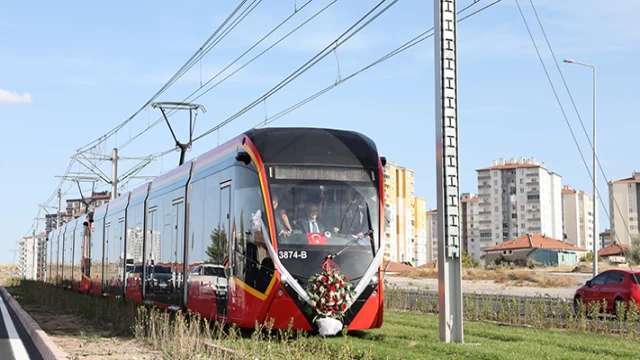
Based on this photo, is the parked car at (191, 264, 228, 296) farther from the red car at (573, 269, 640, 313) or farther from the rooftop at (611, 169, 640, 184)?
the rooftop at (611, 169, 640, 184)

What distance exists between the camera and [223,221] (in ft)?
54.2

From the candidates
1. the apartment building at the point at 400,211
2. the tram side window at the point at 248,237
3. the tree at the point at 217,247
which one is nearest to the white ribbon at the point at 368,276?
the tram side window at the point at 248,237

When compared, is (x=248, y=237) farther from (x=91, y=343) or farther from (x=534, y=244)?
(x=534, y=244)

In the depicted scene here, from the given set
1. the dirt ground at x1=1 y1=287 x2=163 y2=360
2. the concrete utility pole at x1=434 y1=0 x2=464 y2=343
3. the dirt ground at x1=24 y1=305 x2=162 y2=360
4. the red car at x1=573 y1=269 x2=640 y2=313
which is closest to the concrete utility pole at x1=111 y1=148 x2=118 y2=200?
the dirt ground at x1=1 y1=287 x2=163 y2=360

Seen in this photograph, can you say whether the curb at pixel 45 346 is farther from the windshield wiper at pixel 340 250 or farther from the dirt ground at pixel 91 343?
the windshield wiper at pixel 340 250

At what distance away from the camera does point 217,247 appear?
1686 centimetres

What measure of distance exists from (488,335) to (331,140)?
4.52 m

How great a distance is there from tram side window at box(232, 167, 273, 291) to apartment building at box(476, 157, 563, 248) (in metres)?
174

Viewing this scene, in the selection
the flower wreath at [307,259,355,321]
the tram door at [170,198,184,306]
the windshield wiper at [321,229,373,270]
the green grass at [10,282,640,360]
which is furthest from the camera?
the tram door at [170,198,184,306]

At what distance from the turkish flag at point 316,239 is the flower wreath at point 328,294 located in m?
0.48

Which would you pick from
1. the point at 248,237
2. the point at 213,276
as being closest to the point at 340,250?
the point at 248,237

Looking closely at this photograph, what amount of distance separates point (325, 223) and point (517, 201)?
179143mm

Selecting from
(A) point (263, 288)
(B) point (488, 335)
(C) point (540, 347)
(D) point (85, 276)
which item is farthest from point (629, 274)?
(D) point (85, 276)

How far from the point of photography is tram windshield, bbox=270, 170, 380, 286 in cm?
1477
